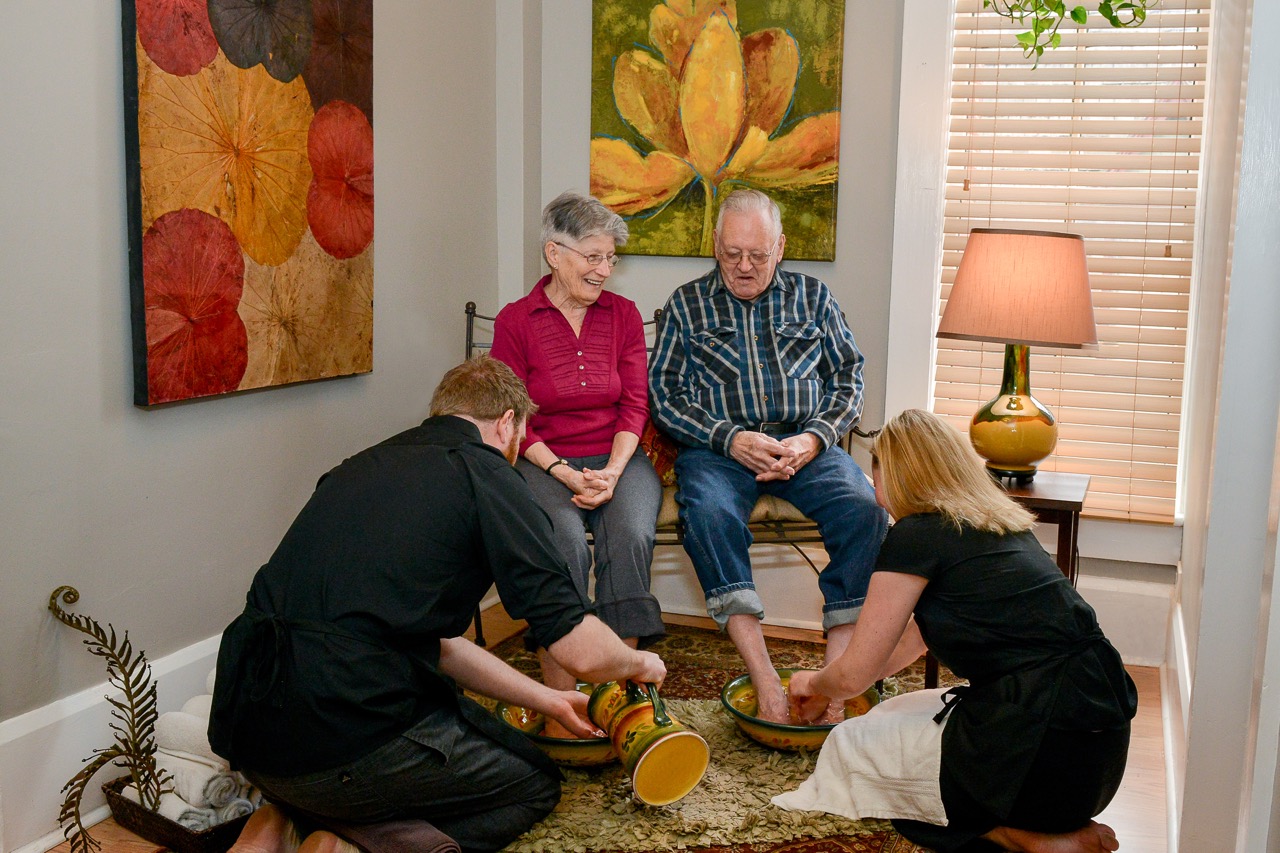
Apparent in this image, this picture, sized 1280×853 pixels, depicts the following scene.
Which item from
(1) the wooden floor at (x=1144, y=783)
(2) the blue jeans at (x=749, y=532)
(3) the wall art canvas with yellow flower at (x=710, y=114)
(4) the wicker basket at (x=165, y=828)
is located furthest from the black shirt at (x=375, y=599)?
(3) the wall art canvas with yellow flower at (x=710, y=114)

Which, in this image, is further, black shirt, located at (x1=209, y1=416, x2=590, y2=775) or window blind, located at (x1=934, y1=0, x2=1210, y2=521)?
window blind, located at (x1=934, y1=0, x2=1210, y2=521)

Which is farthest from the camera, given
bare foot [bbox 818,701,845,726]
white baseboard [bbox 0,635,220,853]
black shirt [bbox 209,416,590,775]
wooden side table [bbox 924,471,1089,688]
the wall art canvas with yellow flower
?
the wall art canvas with yellow flower

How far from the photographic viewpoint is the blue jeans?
275cm

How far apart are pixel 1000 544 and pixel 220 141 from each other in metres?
1.87

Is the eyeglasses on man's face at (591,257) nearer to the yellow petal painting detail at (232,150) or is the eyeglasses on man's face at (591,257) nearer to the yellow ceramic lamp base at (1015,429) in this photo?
the yellow petal painting detail at (232,150)

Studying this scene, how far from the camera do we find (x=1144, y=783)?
2.54 m

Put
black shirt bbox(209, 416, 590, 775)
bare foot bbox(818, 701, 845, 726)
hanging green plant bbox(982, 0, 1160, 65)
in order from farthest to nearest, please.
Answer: hanging green plant bbox(982, 0, 1160, 65), bare foot bbox(818, 701, 845, 726), black shirt bbox(209, 416, 590, 775)

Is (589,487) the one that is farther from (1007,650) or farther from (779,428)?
(1007,650)

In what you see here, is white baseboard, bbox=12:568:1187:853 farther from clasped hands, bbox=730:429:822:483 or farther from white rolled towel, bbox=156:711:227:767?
clasped hands, bbox=730:429:822:483

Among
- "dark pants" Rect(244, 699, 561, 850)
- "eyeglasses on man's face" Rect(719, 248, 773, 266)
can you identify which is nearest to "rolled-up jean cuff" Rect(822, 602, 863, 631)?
"dark pants" Rect(244, 699, 561, 850)

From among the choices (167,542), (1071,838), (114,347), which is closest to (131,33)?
(114,347)

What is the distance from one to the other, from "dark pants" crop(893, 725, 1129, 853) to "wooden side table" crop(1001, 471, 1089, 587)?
889mm

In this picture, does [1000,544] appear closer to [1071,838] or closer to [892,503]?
[892,503]

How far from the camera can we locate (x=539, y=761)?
2232mm
